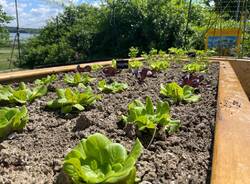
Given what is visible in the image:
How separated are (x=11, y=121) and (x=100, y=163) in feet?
1.43

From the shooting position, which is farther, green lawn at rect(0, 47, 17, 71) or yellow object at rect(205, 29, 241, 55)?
green lawn at rect(0, 47, 17, 71)

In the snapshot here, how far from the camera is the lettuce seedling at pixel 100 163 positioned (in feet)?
2.37

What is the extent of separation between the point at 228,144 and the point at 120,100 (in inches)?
31.4

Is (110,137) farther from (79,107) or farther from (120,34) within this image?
(120,34)

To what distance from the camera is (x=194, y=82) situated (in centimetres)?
192

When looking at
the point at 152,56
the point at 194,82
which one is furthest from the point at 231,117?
the point at 152,56

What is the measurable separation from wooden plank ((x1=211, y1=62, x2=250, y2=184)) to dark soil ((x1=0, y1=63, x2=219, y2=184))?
6 cm

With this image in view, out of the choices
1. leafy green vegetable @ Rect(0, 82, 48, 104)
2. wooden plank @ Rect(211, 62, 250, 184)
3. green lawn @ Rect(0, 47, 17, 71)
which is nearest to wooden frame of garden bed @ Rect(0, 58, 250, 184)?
wooden plank @ Rect(211, 62, 250, 184)

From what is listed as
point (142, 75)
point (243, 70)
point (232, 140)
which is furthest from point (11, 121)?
point (243, 70)

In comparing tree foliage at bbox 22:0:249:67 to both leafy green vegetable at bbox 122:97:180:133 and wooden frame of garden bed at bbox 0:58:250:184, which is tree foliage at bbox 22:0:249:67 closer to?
wooden frame of garden bed at bbox 0:58:250:184

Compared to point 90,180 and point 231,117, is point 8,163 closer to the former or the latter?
point 90,180

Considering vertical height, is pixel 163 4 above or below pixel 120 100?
above

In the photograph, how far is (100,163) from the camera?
81 centimetres

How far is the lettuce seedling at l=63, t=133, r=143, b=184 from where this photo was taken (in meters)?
0.72
